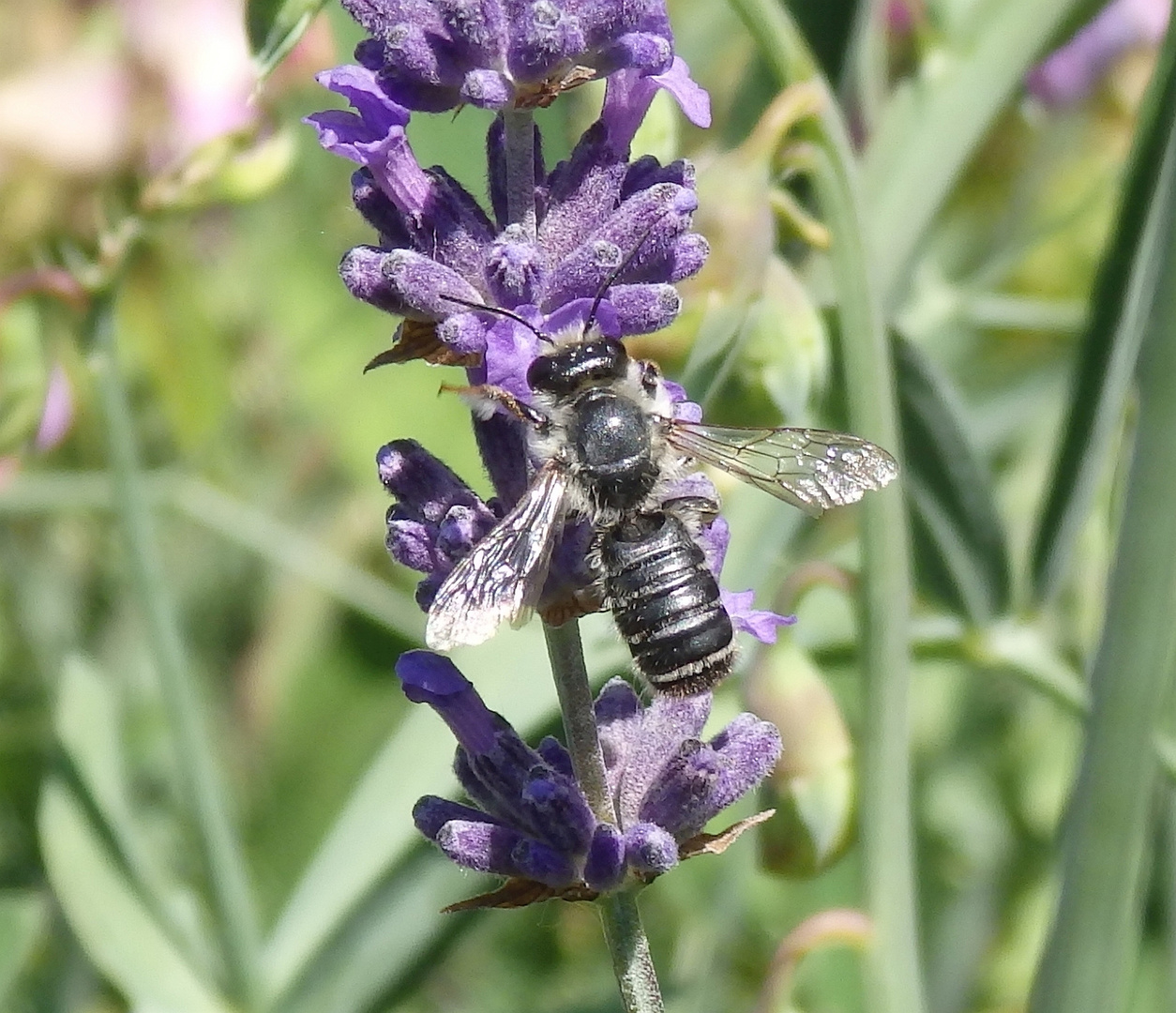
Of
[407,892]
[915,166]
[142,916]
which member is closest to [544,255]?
[915,166]

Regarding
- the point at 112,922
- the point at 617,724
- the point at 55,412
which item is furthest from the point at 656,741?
the point at 55,412

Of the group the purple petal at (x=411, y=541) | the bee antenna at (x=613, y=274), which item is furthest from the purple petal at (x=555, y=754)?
the bee antenna at (x=613, y=274)

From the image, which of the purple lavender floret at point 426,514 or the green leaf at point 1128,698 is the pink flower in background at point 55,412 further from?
the green leaf at point 1128,698

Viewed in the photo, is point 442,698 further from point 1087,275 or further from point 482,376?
point 1087,275

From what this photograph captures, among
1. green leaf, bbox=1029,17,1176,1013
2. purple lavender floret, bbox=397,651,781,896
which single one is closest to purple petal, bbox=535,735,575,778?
purple lavender floret, bbox=397,651,781,896

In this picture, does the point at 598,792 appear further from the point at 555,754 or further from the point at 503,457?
the point at 503,457

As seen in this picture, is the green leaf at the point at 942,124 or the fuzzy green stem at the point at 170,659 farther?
the fuzzy green stem at the point at 170,659

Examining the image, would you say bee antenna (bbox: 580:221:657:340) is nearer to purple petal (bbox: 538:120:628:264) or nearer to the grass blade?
purple petal (bbox: 538:120:628:264)
